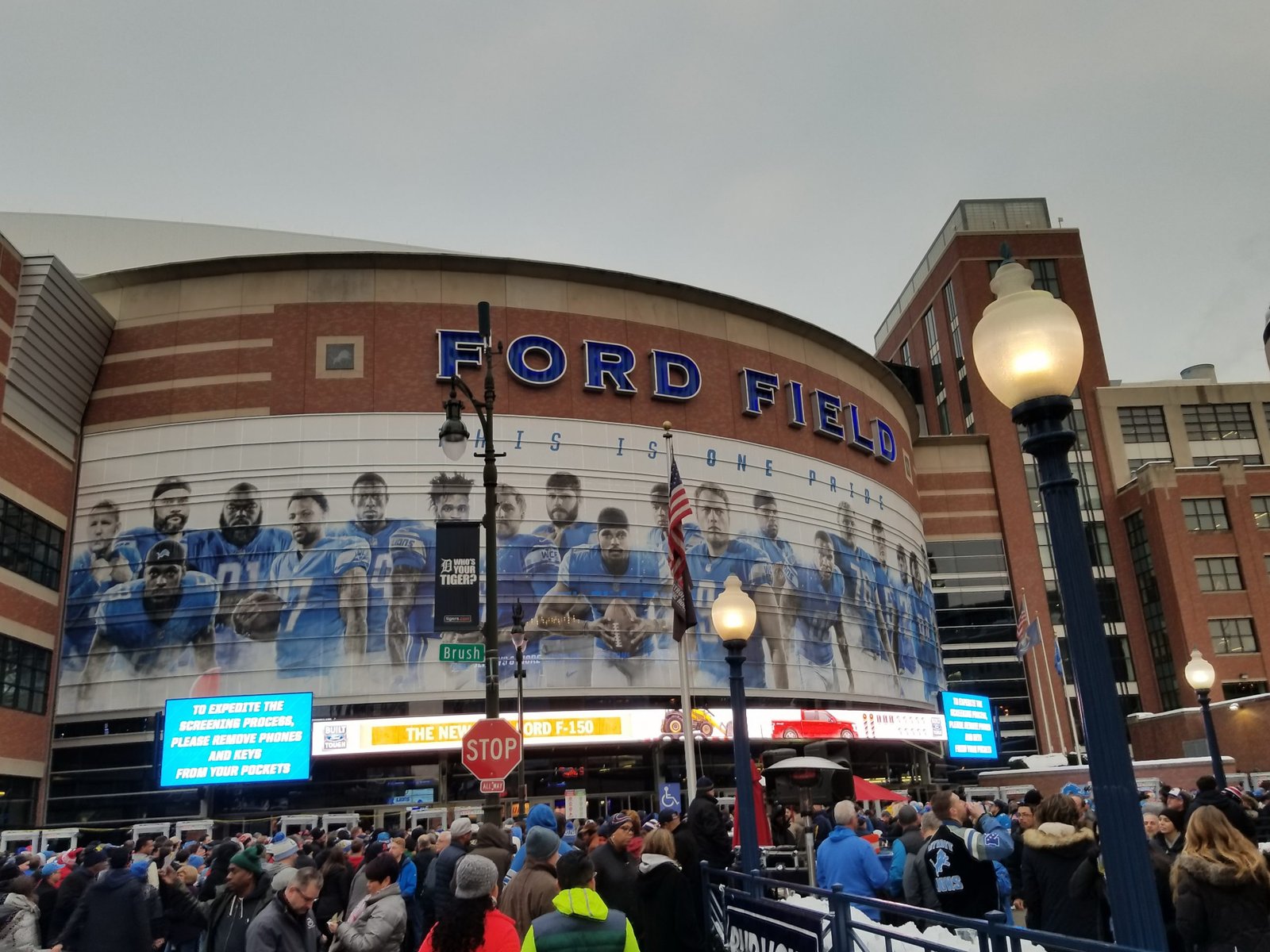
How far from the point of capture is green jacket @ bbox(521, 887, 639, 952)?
19.7 feet

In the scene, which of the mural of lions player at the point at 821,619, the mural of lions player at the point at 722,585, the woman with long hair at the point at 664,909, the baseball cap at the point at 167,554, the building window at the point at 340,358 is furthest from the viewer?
the mural of lions player at the point at 821,619

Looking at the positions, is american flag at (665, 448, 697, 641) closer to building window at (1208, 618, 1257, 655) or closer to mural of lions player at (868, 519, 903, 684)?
mural of lions player at (868, 519, 903, 684)

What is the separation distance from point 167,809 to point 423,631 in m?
12.2

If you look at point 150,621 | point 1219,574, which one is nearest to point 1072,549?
point 150,621

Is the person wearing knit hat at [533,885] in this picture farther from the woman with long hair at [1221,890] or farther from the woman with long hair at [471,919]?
the woman with long hair at [1221,890]

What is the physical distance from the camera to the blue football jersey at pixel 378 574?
41906 millimetres

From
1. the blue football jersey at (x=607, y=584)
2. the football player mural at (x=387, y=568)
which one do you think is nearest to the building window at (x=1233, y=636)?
the football player mural at (x=387, y=568)

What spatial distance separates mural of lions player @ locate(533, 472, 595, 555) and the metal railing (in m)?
32.5

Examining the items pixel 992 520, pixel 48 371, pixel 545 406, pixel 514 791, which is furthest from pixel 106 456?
pixel 992 520

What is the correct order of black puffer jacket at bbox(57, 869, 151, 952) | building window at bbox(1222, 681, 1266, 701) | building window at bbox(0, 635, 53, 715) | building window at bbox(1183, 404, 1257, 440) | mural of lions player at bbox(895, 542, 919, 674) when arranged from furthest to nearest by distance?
building window at bbox(1183, 404, 1257, 440)
building window at bbox(1222, 681, 1266, 701)
mural of lions player at bbox(895, 542, 919, 674)
building window at bbox(0, 635, 53, 715)
black puffer jacket at bbox(57, 869, 151, 952)

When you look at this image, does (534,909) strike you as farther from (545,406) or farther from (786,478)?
(786,478)

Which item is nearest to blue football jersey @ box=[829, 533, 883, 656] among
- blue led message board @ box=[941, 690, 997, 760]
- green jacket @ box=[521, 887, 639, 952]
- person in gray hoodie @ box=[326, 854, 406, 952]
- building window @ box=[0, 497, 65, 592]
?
blue led message board @ box=[941, 690, 997, 760]

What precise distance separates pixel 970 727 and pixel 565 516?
2508 centimetres

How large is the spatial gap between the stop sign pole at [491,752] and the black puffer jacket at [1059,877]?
791 centimetres
